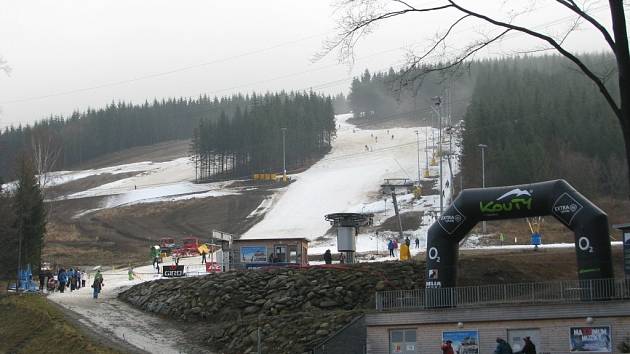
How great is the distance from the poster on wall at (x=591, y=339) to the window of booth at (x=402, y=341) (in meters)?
5.42

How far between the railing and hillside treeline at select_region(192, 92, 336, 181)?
11901 centimetres

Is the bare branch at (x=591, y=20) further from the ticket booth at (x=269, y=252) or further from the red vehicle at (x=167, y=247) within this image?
the red vehicle at (x=167, y=247)

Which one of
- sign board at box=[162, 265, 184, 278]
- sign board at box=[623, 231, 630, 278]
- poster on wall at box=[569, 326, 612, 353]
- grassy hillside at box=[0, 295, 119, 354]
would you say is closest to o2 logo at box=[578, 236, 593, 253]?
sign board at box=[623, 231, 630, 278]

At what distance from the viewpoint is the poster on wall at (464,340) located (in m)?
26.7

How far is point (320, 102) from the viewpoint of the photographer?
181000 millimetres

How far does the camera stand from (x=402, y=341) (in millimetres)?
28203

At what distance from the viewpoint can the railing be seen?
25.2 metres

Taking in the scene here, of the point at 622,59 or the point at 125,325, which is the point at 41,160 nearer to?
the point at 125,325

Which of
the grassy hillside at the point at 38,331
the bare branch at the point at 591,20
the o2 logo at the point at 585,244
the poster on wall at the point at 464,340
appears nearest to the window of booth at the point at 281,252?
the grassy hillside at the point at 38,331

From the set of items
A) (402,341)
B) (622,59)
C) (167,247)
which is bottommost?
(402,341)

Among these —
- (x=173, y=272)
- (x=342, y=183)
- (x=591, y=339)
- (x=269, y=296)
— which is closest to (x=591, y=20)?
(x=591, y=339)

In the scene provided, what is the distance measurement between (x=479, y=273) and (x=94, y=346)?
17.9 m

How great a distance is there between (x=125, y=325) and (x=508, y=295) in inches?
700

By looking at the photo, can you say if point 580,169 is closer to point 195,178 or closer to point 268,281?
point 268,281
